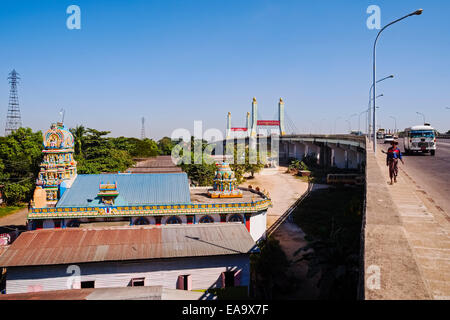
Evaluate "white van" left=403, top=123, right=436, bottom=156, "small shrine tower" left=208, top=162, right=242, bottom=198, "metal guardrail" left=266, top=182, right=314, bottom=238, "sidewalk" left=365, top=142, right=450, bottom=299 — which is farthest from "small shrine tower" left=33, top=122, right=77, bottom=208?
"white van" left=403, top=123, right=436, bottom=156

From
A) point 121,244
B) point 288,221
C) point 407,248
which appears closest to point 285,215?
point 288,221

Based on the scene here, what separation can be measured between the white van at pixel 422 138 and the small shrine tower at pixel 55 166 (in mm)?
30197

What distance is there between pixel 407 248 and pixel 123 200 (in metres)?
17.2

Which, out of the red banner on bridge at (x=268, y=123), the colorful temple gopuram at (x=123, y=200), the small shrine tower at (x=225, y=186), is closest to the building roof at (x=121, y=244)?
the colorful temple gopuram at (x=123, y=200)

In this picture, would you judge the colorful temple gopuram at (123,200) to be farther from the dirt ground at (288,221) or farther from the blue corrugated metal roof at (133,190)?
the dirt ground at (288,221)

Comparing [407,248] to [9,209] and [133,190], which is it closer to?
[133,190]

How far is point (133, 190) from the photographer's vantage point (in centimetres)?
2084

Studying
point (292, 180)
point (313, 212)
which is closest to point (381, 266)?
point (313, 212)

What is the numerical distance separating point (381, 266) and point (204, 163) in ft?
114

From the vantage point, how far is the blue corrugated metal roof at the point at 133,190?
19.9 m

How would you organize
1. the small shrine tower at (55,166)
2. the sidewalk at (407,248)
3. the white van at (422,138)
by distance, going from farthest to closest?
1. the white van at (422,138)
2. the small shrine tower at (55,166)
3. the sidewalk at (407,248)

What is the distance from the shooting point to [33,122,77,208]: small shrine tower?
21.3m

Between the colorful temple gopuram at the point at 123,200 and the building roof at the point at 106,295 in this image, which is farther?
the colorful temple gopuram at the point at 123,200
